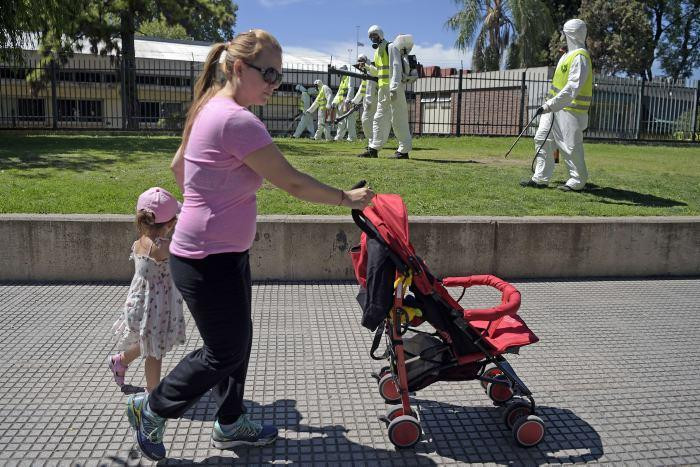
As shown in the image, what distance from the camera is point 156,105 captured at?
28.8 meters

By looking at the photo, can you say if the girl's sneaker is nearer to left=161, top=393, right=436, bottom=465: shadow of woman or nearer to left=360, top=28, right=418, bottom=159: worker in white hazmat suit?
left=161, top=393, right=436, bottom=465: shadow of woman

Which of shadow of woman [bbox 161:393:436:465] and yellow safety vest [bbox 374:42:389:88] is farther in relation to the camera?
yellow safety vest [bbox 374:42:389:88]

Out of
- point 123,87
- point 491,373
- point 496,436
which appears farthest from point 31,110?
point 496,436

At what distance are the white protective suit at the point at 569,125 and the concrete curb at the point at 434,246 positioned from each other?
1.93 metres

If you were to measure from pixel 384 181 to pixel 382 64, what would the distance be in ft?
11.4

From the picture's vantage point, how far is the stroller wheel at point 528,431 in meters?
3.29

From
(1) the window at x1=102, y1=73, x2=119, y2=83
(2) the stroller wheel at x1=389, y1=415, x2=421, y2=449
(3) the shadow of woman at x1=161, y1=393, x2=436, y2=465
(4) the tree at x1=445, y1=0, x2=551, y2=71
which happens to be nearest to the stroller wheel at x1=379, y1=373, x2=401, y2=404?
(3) the shadow of woman at x1=161, y1=393, x2=436, y2=465

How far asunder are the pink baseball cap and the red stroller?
101cm

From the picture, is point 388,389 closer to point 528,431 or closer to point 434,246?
point 528,431

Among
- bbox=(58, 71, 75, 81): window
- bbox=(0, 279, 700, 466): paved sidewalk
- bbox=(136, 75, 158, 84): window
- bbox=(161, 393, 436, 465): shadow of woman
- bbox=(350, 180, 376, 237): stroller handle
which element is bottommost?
bbox=(161, 393, 436, 465): shadow of woman

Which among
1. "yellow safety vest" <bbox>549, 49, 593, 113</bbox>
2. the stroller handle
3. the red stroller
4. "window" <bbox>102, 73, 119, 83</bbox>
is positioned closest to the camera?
the stroller handle

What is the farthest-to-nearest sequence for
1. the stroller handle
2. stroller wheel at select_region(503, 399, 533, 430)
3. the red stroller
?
stroller wheel at select_region(503, 399, 533, 430)
the red stroller
the stroller handle

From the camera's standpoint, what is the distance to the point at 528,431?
3301mm

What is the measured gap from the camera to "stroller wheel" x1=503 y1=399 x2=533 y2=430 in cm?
337
